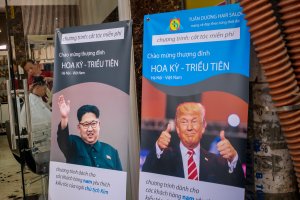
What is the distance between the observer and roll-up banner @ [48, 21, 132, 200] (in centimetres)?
225

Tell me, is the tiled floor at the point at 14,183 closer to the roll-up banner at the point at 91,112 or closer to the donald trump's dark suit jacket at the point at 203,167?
the roll-up banner at the point at 91,112

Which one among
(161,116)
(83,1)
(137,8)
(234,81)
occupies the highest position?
(83,1)

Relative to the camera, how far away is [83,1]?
423 centimetres

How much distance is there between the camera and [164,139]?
2.03 meters

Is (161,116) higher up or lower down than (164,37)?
lower down

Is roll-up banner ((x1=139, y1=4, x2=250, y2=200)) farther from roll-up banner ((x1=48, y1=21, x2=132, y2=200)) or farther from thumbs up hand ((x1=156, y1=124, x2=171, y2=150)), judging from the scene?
roll-up banner ((x1=48, y1=21, x2=132, y2=200))

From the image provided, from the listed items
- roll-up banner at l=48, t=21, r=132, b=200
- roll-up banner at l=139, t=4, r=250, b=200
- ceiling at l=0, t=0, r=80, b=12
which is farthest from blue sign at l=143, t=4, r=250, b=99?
ceiling at l=0, t=0, r=80, b=12

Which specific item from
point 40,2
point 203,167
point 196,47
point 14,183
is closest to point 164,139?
point 203,167

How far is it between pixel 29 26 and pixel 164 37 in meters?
2.62

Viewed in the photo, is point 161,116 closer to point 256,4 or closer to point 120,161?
point 120,161

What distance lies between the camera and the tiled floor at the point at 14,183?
4250 millimetres

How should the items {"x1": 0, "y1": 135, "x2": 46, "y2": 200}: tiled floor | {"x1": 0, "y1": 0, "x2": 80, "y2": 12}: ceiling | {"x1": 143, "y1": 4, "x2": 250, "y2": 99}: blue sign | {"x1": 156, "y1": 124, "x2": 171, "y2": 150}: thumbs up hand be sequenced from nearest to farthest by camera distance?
{"x1": 143, "y1": 4, "x2": 250, "y2": 99}: blue sign, {"x1": 156, "y1": 124, "x2": 171, "y2": 150}: thumbs up hand, {"x1": 0, "y1": 0, "x2": 80, "y2": 12}: ceiling, {"x1": 0, "y1": 135, "x2": 46, "y2": 200}: tiled floor

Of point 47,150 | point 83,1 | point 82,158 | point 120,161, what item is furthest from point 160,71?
point 83,1

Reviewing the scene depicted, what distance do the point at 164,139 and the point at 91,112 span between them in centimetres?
61
